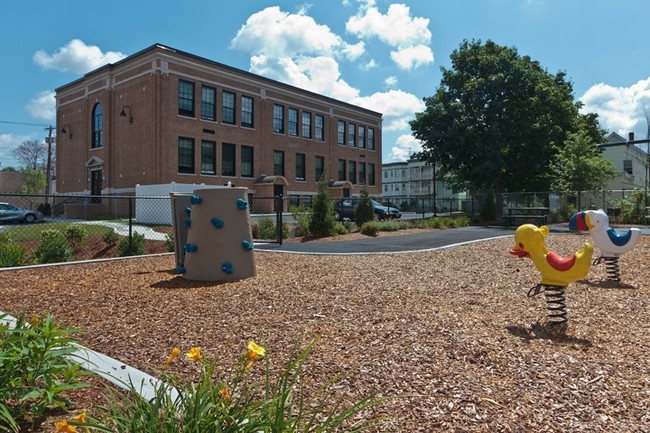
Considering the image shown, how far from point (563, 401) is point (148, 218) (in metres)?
27.0

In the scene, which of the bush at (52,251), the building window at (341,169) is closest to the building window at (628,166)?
the building window at (341,169)

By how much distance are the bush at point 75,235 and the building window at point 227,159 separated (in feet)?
72.5

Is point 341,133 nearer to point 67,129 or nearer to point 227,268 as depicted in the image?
point 67,129

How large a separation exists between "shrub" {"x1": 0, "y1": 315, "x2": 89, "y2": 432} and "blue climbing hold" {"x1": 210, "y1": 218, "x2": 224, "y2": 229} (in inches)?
178

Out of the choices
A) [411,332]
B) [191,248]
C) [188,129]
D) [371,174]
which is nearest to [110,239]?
[191,248]

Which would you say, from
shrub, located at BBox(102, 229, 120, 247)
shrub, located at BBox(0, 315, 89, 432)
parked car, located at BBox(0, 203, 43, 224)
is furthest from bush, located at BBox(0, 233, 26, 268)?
parked car, located at BBox(0, 203, 43, 224)

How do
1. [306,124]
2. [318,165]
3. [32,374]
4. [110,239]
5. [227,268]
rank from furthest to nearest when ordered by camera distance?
1. [318,165]
2. [306,124]
3. [110,239]
4. [227,268]
5. [32,374]

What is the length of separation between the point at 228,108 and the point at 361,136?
17761 mm

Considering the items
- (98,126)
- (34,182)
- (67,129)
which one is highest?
(67,129)

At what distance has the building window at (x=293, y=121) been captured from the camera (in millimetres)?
40094

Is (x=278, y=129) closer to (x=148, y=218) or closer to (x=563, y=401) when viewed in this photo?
(x=148, y=218)

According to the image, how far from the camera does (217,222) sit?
24.2ft

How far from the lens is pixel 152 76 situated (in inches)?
1187

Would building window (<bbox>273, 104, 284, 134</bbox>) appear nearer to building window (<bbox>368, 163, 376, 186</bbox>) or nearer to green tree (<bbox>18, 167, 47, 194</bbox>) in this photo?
building window (<bbox>368, 163, 376, 186</bbox>)
